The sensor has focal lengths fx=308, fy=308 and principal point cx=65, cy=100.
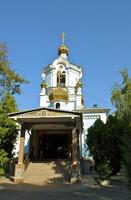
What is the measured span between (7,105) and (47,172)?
5272mm

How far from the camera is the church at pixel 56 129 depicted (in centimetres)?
1958

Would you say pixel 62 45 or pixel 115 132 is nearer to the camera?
pixel 115 132

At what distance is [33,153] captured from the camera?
24.9 m

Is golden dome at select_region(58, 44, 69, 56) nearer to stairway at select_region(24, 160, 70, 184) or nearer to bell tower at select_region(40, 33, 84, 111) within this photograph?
bell tower at select_region(40, 33, 84, 111)

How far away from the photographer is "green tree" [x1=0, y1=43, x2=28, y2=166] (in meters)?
16.8

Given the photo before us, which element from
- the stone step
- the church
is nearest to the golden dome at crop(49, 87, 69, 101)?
the church

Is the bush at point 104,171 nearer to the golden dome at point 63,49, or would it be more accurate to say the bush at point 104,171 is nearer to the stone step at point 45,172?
the stone step at point 45,172

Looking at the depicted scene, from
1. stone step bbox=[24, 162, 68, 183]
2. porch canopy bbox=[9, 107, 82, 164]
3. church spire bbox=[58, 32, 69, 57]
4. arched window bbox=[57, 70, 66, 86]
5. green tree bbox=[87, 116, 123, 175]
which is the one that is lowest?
stone step bbox=[24, 162, 68, 183]

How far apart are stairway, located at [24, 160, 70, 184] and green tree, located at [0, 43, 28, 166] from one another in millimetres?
1788

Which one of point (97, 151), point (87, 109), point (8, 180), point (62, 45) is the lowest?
point (8, 180)

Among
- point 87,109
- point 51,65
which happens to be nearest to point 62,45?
point 51,65

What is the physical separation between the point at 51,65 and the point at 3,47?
22.2 m

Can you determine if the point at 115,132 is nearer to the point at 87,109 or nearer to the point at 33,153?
the point at 33,153

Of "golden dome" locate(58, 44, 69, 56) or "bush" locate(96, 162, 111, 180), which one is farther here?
"golden dome" locate(58, 44, 69, 56)
